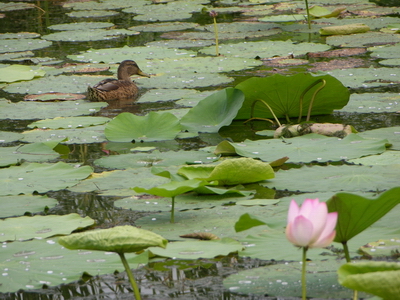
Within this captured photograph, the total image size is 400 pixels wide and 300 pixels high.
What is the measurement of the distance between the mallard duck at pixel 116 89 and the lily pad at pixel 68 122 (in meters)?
0.63

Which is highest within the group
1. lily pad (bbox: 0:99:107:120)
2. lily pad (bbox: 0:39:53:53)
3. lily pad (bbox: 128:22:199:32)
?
lily pad (bbox: 128:22:199:32)

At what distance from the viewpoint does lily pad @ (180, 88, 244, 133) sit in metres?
4.08

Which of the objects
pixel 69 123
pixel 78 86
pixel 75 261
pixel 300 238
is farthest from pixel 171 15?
pixel 300 238

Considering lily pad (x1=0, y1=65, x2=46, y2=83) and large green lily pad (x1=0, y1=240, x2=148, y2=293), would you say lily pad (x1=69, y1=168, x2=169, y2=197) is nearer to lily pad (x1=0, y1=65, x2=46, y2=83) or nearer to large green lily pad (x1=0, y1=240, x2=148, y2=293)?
large green lily pad (x1=0, y1=240, x2=148, y2=293)

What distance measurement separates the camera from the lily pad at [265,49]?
688 cm

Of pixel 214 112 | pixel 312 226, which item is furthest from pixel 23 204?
pixel 312 226

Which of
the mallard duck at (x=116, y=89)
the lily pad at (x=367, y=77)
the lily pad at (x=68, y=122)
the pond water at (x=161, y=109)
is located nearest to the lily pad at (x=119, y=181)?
the pond water at (x=161, y=109)

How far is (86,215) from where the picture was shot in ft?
9.19

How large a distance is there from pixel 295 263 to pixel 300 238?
2.20ft

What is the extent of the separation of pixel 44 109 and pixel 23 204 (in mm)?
2166

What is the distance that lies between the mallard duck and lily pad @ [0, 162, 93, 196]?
70.7 inches

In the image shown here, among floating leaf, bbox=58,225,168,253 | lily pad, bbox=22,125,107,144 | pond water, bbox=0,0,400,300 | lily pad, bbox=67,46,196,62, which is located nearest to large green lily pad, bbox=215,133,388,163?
pond water, bbox=0,0,400,300

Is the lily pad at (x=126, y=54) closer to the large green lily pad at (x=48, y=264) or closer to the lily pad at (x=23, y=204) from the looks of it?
the lily pad at (x=23, y=204)

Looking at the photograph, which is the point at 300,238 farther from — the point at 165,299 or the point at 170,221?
the point at 170,221
